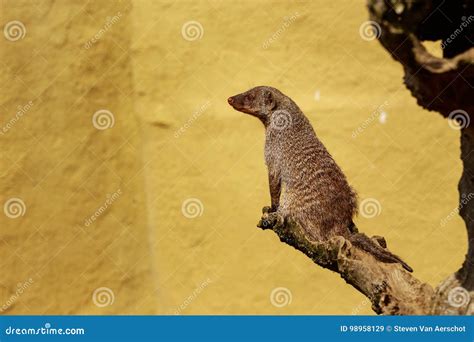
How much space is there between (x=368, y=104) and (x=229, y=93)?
5.11 feet

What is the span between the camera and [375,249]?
570 centimetres

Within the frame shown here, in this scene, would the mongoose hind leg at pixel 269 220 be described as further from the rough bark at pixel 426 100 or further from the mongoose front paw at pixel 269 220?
the rough bark at pixel 426 100

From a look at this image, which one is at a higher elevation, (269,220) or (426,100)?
(426,100)

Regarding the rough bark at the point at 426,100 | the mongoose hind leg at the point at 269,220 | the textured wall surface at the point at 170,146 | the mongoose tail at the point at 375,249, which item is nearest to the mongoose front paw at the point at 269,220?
the mongoose hind leg at the point at 269,220

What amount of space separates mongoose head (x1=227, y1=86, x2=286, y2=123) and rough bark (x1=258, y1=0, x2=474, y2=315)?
1.35 meters

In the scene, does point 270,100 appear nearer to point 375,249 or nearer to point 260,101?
point 260,101

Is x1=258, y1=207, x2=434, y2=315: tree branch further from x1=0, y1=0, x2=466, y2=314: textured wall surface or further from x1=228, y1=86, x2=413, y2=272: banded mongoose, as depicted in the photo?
x1=0, y1=0, x2=466, y2=314: textured wall surface

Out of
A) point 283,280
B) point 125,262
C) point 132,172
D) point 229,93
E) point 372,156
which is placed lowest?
point 125,262

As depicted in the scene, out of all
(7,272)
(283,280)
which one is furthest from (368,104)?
(7,272)

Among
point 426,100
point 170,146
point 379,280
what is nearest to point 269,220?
point 379,280

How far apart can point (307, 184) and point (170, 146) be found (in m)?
3.00

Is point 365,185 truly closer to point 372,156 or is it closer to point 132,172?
point 372,156

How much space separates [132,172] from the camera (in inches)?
352

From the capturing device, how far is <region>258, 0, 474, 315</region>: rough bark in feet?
17.0
